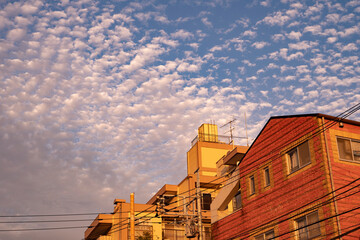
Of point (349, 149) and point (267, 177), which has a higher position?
point (349, 149)

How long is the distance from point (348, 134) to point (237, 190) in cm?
1113

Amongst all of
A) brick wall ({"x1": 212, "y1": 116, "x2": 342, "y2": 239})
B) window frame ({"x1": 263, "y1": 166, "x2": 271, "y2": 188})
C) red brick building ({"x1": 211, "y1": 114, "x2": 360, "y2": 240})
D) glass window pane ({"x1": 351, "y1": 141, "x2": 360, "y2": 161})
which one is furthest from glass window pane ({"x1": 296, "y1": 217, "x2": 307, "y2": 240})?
glass window pane ({"x1": 351, "y1": 141, "x2": 360, "y2": 161})

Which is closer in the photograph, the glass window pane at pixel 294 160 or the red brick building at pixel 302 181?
the red brick building at pixel 302 181

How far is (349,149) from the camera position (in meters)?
27.7

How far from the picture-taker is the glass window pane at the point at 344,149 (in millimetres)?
27328

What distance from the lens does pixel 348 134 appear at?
27969 mm

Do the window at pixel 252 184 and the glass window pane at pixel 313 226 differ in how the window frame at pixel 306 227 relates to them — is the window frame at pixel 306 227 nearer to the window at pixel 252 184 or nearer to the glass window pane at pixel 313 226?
the glass window pane at pixel 313 226

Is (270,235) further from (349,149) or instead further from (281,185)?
(349,149)

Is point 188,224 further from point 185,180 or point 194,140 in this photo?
point 194,140

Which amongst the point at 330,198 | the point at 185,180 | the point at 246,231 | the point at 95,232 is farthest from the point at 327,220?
the point at 95,232

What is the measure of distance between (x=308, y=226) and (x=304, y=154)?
432 cm


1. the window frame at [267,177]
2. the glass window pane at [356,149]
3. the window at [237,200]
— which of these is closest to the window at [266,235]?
the window frame at [267,177]

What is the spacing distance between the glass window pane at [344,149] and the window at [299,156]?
1868 mm

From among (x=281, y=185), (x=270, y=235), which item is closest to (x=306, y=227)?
(x=281, y=185)
